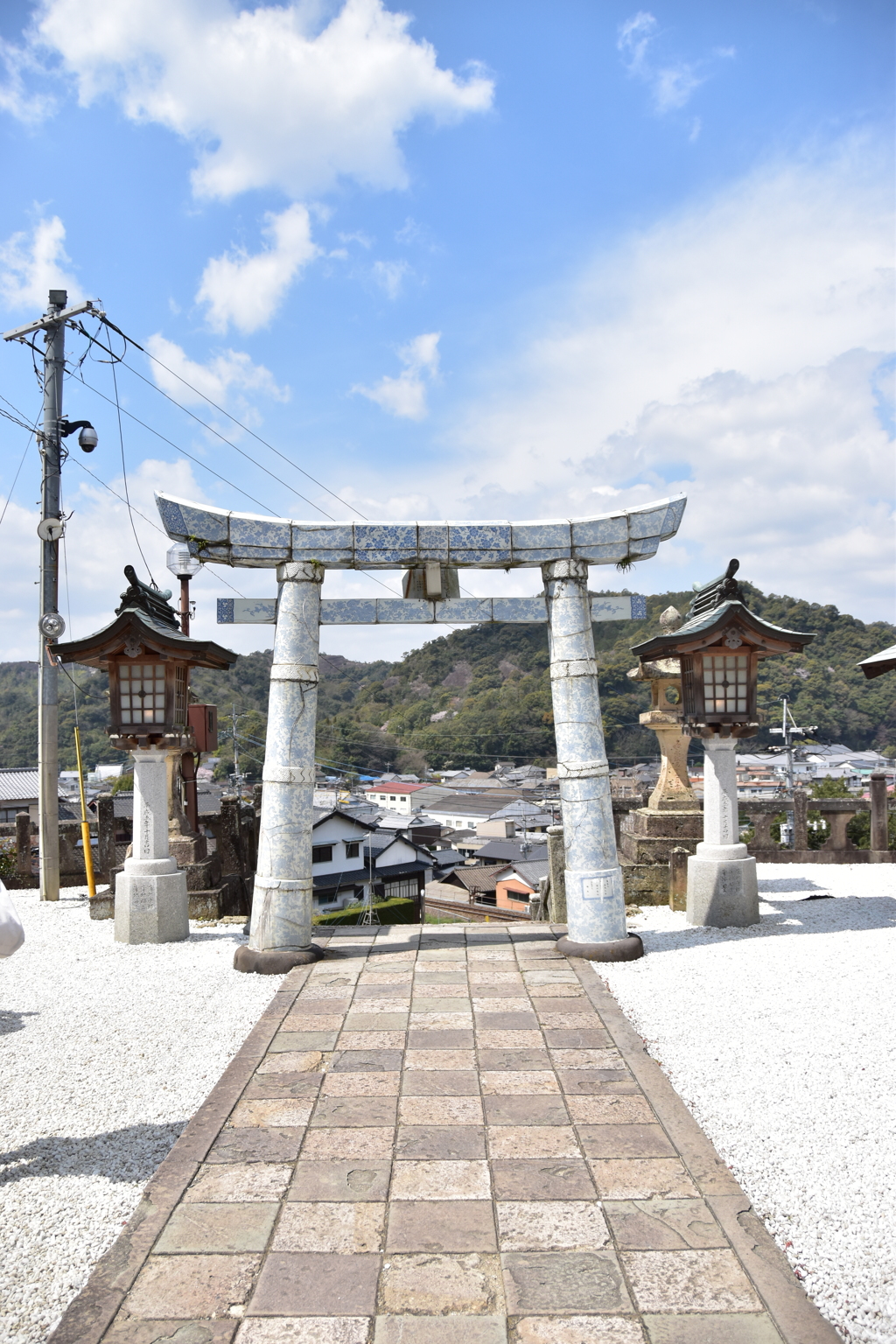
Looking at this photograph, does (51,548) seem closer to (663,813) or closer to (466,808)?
(663,813)

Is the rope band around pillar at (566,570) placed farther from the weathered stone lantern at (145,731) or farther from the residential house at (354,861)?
the residential house at (354,861)

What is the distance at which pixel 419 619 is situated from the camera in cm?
814

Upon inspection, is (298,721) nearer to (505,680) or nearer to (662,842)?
(662,842)

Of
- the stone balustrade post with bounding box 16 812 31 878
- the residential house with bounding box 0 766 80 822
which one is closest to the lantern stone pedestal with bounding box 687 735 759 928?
the stone balustrade post with bounding box 16 812 31 878

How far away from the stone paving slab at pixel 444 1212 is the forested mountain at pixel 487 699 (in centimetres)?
3425

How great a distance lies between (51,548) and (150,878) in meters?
5.03

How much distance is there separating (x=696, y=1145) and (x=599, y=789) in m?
3.86

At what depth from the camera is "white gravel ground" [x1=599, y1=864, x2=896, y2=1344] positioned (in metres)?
3.16

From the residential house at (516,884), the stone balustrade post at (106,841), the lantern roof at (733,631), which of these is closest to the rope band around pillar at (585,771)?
the lantern roof at (733,631)

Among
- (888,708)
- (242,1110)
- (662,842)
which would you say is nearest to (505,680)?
(888,708)

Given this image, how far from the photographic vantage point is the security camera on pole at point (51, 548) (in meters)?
10.5

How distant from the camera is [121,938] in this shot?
840cm

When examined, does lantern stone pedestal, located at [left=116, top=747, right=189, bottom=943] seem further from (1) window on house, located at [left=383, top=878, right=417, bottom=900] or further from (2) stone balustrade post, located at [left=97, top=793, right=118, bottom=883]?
(1) window on house, located at [left=383, top=878, right=417, bottom=900]

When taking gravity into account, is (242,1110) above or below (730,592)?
below
